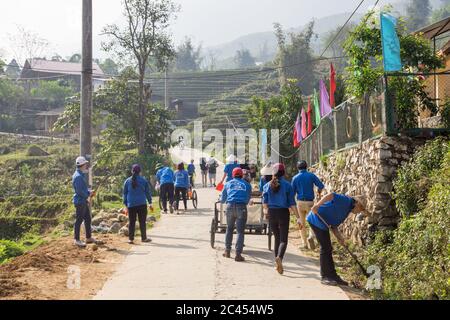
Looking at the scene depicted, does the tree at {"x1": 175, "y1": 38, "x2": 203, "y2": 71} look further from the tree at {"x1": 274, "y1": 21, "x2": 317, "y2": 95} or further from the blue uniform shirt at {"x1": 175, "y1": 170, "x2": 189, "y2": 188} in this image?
the blue uniform shirt at {"x1": 175, "y1": 170, "x2": 189, "y2": 188}

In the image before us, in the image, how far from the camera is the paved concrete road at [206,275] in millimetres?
8461

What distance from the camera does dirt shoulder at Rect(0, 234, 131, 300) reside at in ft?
28.4

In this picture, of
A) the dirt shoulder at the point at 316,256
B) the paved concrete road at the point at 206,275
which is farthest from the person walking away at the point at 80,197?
the dirt shoulder at the point at 316,256

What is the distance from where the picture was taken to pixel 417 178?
10859 millimetres

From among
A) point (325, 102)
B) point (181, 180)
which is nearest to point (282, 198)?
point (325, 102)

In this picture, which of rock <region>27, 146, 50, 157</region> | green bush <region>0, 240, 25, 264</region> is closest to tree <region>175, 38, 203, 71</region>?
rock <region>27, 146, 50, 157</region>

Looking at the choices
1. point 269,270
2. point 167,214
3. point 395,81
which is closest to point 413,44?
Answer: point 395,81

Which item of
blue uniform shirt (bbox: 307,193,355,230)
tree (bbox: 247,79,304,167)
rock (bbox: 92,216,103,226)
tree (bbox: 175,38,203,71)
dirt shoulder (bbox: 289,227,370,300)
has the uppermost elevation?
tree (bbox: 175,38,203,71)

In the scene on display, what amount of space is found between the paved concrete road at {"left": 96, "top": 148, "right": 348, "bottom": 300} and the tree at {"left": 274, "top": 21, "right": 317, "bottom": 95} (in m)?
73.4

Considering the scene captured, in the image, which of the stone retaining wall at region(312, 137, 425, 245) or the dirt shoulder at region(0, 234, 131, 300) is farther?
the stone retaining wall at region(312, 137, 425, 245)

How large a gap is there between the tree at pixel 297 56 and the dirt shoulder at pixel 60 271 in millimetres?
73826

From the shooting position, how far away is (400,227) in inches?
415
